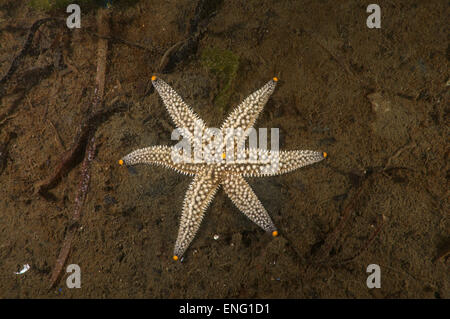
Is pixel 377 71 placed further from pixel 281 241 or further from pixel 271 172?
pixel 281 241

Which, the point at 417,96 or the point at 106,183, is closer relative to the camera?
the point at 417,96

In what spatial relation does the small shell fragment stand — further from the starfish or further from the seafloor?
the starfish

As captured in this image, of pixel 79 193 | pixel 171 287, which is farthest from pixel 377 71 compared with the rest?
pixel 79 193

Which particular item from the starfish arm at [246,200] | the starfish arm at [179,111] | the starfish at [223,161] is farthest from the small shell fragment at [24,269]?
the starfish arm at [246,200]

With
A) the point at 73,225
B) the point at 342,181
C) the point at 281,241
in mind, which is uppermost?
the point at 342,181

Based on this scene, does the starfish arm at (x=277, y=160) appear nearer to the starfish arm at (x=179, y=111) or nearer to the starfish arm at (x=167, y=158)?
the starfish arm at (x=167, y=158)

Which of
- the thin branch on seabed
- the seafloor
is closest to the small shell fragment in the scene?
the seafloor
